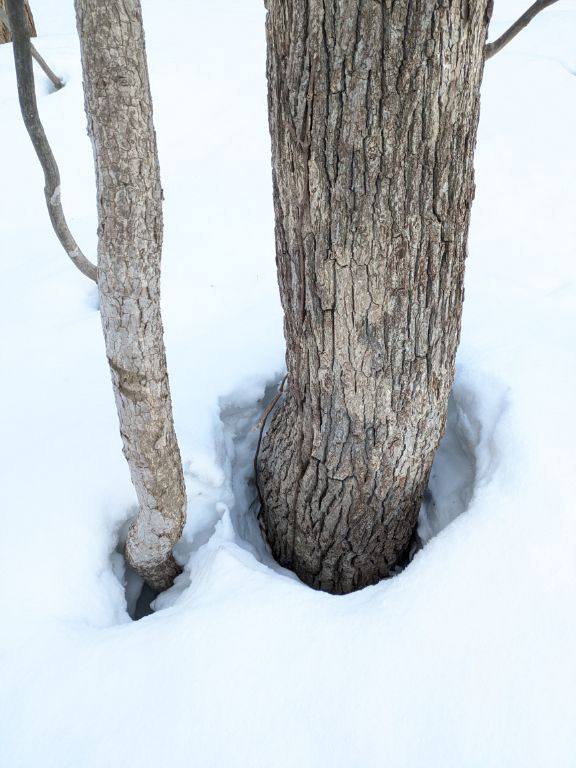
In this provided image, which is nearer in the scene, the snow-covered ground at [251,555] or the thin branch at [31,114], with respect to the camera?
the thin branch at [31,114]

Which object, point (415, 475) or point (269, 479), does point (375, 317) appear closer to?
point (415, 475)

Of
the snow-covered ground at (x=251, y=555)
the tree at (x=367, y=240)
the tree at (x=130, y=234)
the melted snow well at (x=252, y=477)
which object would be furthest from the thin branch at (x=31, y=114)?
the melted snow well at (x=252, y=477)

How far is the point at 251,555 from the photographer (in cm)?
153

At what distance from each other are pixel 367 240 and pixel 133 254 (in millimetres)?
443

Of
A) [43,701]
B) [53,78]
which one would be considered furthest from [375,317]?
[53,78]

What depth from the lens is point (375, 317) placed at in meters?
1.24

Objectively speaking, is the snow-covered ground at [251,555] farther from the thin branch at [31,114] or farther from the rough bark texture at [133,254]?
the thin branch at [31,114]

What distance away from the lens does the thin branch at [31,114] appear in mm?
930

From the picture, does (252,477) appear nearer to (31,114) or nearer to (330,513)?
(330,513)

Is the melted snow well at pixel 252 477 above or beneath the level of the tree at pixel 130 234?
beneath

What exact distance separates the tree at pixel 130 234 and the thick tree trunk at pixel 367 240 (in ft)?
0.92

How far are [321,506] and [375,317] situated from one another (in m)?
0.61

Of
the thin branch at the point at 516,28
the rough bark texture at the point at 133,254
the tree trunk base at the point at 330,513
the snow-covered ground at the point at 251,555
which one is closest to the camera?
the rough bark texture at the point at 133,254

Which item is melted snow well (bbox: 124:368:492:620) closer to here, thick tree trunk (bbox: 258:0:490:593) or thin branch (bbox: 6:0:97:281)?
thick tree trunk (bbox: 258:0:490:593)
